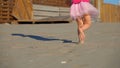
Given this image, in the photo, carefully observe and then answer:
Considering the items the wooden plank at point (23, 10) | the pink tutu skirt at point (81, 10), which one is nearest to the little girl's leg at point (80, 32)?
the pink tutu skirt at point (81, 10)

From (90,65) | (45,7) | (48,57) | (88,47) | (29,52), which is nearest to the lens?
(90,65)

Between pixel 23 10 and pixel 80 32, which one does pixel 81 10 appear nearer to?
pixel 80 32

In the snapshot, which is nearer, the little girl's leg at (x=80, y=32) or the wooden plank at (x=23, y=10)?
the little girl's leg at (x=80, y=32)

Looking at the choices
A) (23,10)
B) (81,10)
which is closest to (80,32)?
(81,10)

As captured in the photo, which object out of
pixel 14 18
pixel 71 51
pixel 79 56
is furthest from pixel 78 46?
pixel 14 18

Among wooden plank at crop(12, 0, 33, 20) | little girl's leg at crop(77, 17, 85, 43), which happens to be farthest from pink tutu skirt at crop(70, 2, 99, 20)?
wooden plank at crop(12, 0, 33, 20)

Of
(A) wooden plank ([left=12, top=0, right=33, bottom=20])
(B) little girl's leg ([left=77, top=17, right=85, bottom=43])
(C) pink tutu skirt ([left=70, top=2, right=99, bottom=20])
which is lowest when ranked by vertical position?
(A) wooden plank ([left=12, top=0, right=33, bottom=20])

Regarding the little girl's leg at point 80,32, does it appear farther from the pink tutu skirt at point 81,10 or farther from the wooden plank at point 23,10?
the wooden plank at point 23,10

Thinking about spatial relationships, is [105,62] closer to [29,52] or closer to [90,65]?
[90,65]

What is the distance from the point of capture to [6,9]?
763 inches

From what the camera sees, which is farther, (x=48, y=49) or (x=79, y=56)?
(x=48, y=49)

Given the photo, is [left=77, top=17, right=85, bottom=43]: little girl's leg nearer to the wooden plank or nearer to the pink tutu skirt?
the pink tutu skirt

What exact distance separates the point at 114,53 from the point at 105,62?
82cm

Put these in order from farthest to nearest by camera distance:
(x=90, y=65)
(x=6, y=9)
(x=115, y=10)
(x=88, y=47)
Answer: (x=115, y=10)
(x=6, y=9)
(x=88, y=47)
(x=90, y=65)
